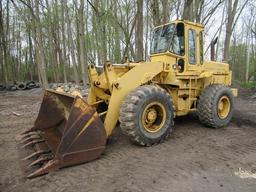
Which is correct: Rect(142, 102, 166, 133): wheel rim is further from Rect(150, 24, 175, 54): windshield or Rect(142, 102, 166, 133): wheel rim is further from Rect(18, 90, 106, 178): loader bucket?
Rect(150, 24, 175, 54): windshield

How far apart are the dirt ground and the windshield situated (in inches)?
75.2

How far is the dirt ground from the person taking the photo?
3859 mm

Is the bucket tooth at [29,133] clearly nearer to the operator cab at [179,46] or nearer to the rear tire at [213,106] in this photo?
the operator cab at [179,46]

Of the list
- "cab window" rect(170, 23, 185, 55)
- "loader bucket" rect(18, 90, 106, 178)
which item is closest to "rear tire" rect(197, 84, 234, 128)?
"cab window" rect(170, 23, 185, 55)

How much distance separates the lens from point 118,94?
5191mm

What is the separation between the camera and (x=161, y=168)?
14.5 feet

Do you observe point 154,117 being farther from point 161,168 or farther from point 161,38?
point 161,38

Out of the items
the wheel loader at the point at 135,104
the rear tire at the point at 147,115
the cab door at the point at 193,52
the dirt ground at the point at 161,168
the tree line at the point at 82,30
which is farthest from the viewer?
the tree line at the point at 82,30

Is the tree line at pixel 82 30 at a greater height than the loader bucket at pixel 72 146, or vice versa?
the tree line at pixel 82 30

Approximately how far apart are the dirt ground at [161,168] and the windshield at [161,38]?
75.2 inches

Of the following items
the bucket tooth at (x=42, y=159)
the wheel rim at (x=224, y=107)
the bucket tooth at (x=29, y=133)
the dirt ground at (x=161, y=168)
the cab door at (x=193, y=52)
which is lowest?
the dirt ground at (x=161, y=168)

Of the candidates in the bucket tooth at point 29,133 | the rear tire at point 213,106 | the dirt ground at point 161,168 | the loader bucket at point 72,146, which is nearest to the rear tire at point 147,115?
the dirt ground at point 161,168

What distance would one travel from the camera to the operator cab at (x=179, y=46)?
246 inches

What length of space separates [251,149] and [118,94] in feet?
8.80
